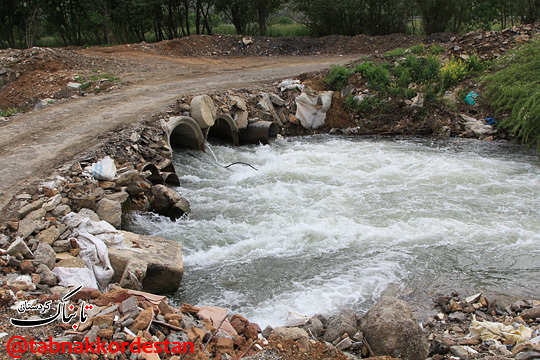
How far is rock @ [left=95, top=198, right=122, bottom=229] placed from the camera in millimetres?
5820

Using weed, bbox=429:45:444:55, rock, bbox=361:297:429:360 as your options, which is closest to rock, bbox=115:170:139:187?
rock, bbox=361:297:429:360

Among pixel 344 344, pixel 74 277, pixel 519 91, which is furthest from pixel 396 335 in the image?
pixel 519 91

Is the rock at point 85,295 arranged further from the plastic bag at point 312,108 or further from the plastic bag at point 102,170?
the plastic bag at point 312,108

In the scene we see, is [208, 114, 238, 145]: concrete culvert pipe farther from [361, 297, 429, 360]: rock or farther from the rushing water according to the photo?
[361, 297, 429, 360]: rock

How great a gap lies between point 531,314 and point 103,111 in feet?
26.6

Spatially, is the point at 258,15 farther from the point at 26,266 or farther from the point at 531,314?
the point at 531,314

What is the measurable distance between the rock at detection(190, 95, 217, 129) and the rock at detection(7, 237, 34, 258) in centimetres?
549

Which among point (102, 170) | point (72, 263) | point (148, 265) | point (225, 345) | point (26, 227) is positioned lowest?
point (225, 345)

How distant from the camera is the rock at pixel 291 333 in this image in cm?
383

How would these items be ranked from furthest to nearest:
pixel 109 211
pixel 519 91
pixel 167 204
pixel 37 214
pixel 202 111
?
pixel 519 91 → pixel 202 111 → pixel 167 204 → pixel 109 211 → pixel 37 214

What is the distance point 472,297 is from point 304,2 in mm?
19442

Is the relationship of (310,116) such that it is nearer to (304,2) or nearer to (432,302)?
(432,302)

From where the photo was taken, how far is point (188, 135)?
9789 mm

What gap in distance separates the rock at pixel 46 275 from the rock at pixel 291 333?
2.13 m
